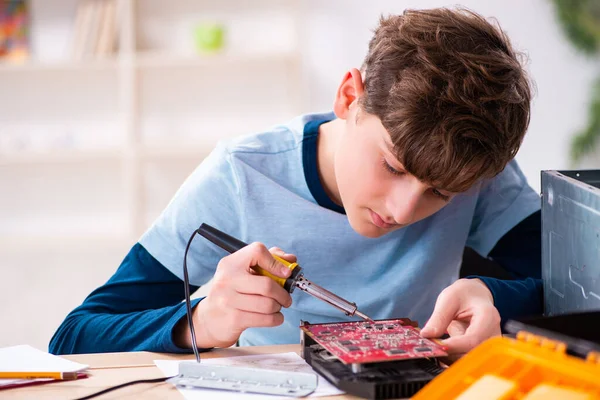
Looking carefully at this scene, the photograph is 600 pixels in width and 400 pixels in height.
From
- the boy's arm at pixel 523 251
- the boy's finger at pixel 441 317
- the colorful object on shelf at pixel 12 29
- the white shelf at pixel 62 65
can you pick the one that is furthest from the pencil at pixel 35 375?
the colorful object on shelf at pixel 12 29

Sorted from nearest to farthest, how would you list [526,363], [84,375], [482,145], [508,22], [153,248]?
[526,363], [84,375], [482,145], [153,248], [508,22]

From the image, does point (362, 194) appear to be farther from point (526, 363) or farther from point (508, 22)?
point (508, 22)

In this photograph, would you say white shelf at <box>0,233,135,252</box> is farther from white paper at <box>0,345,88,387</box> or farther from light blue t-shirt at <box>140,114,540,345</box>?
white paper at <box>0,345,88,387</box>

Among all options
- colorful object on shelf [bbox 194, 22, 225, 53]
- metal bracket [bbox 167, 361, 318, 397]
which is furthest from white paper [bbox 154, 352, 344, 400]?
colorful object on shelf [bbox 194, 22, 225, 53]

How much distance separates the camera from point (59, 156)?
10.3ft

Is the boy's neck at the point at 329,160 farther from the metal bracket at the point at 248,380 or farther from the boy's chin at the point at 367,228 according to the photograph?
the metal bracket at the point at 248,380

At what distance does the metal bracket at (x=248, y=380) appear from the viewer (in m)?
0.78

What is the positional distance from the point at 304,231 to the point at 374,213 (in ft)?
0.67

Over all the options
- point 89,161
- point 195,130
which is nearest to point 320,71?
point 195,130

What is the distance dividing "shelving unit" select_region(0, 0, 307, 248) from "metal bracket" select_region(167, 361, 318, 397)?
2.44 meters

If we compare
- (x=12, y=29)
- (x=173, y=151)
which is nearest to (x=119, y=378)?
(x=173, y=151)

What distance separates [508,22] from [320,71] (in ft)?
2.92

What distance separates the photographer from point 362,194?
1.06 m

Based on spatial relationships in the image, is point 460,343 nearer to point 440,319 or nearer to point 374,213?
point 440,319
